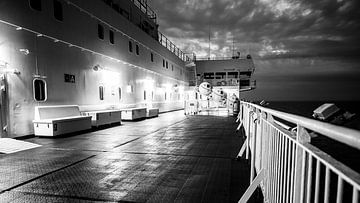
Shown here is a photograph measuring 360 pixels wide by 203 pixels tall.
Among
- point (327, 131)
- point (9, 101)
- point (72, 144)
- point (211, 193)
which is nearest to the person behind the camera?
point (327, 131)

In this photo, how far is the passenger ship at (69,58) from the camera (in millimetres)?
7074

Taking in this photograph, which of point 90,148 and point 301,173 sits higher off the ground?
point 301,173

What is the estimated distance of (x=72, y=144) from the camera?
6516 millimetres

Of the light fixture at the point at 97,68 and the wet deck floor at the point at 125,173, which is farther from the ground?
the light fixture at the point at 97,68

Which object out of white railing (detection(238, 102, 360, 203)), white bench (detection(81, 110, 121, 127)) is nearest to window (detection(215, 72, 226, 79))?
white bench (detection(81, 110, 121, 127))

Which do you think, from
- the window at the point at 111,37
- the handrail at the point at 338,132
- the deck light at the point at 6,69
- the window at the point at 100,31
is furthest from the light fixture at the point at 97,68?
the handrail at the point at 338,132

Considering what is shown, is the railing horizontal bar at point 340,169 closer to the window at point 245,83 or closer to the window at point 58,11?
the window at point 58,11

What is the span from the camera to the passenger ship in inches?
279

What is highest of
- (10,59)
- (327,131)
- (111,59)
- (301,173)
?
(111,59)

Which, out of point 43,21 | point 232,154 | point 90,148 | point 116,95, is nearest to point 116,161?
point 90,148

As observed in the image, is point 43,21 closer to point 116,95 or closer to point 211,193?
point 116,95

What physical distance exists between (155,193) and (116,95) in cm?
1042

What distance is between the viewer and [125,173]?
Result: 3.93 meters

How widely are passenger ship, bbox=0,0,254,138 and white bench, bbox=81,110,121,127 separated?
0.75m
